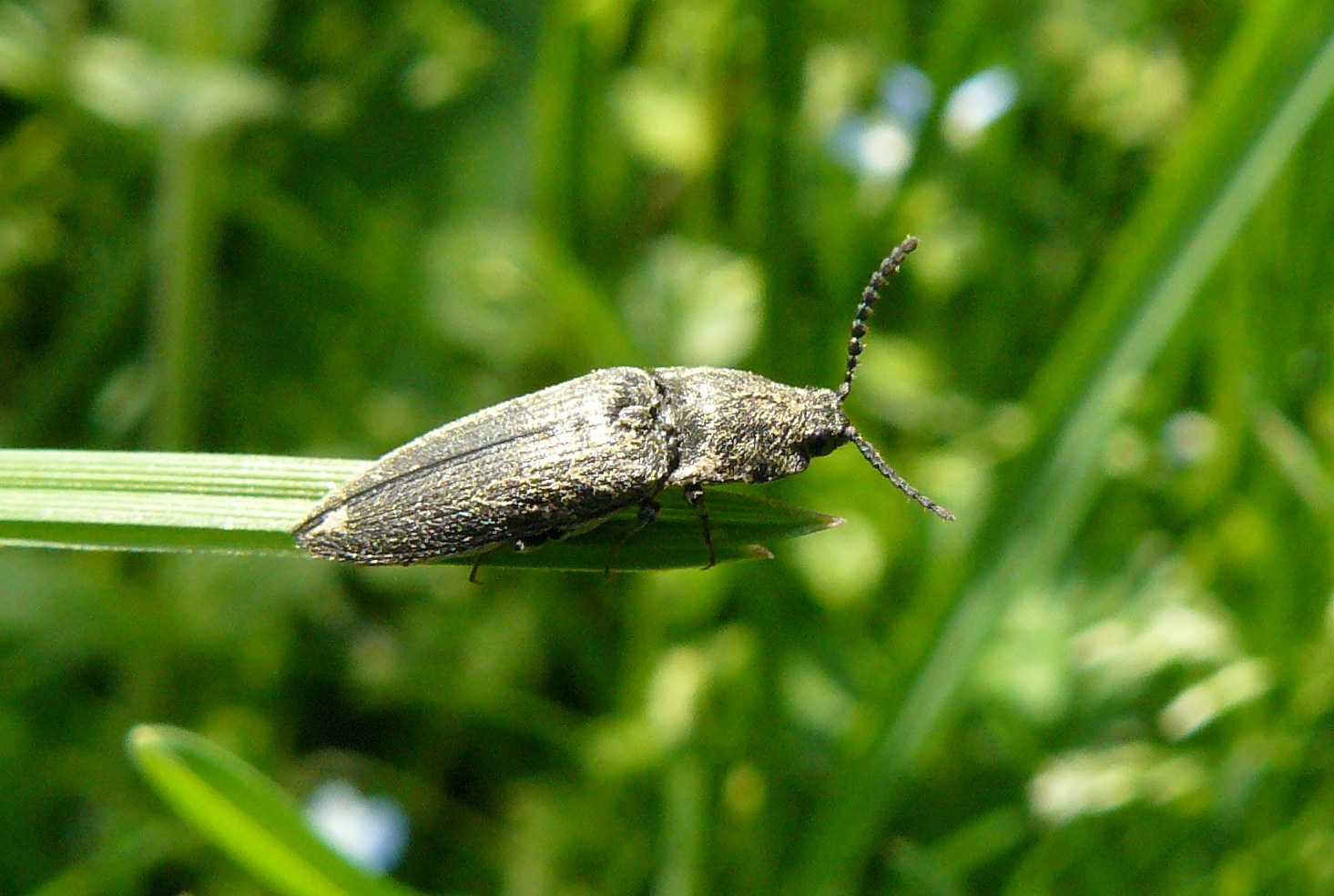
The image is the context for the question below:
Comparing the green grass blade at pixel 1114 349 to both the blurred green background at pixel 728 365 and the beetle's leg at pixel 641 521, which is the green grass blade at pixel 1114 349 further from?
the beetle's leg at pixel 641 521

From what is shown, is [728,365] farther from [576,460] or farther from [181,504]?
[181,504]

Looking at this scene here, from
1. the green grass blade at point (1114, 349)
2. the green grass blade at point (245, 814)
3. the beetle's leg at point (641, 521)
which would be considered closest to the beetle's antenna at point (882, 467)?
the green grass blade at point (1114, 349)

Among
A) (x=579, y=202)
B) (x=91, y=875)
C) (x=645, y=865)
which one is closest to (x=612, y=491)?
(x=645, y=865)

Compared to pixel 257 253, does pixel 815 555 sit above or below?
below

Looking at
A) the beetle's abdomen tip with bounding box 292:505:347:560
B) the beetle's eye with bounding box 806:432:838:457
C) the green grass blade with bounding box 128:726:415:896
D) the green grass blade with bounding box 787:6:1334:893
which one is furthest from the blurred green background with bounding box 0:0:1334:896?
the beetle's abdomen tip with bounding box 292:505:347:560

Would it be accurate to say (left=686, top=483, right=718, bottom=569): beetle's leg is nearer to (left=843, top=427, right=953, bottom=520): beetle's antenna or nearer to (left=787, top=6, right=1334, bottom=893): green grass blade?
(left=843, top=427, right=953, bottom=520): beetle's antenna

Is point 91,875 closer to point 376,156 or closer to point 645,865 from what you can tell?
point 645,865

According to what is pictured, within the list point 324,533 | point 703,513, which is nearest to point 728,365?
point 703,513
